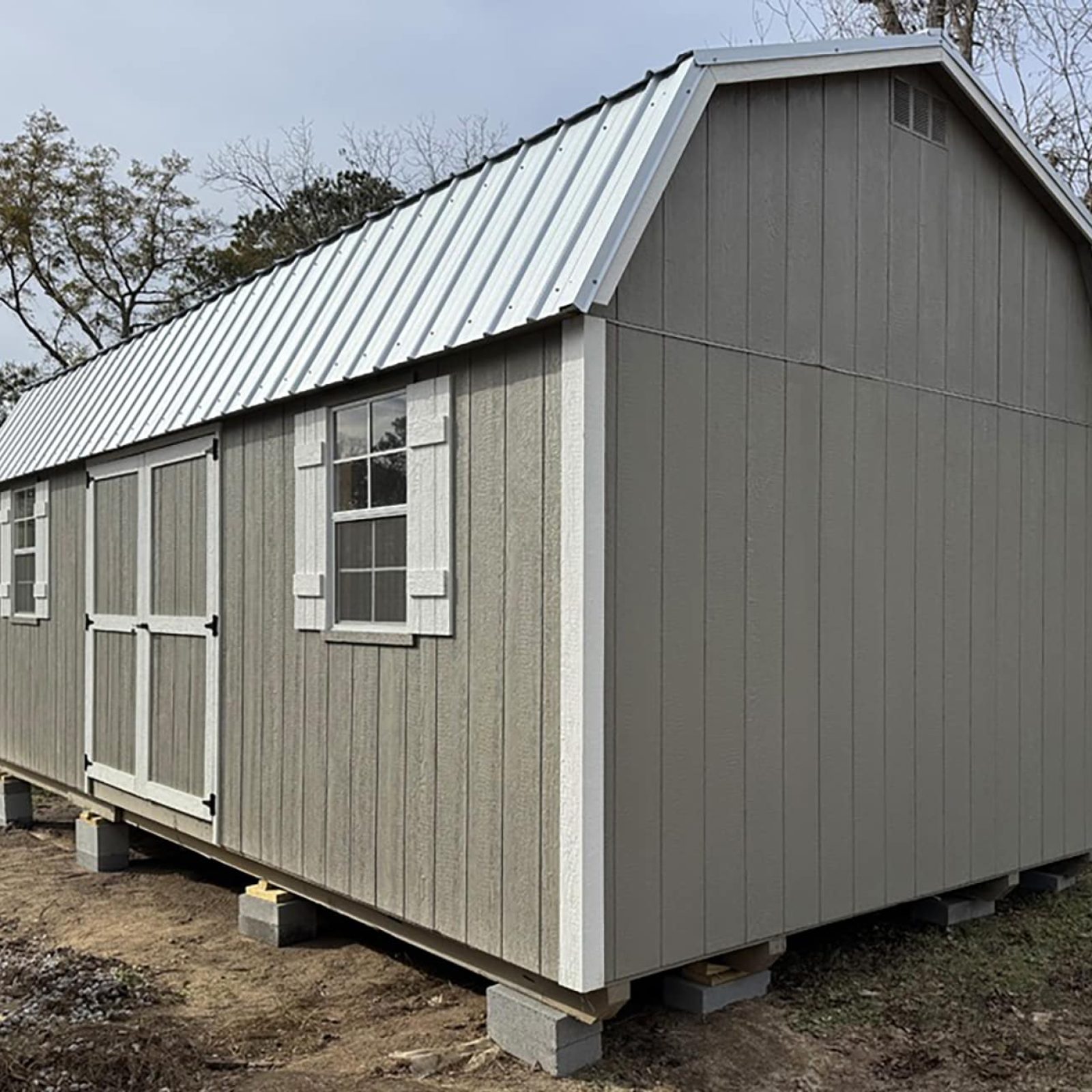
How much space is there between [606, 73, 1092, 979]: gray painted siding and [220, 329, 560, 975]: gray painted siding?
0.26 m

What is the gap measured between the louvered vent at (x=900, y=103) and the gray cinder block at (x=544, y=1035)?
375 centimetres

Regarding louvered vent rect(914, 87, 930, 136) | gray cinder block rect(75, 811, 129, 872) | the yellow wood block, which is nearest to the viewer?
louvered vent rect(914, 87, 930, 136)

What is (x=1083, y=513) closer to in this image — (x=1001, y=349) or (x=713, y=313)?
(x=1001, y=349)

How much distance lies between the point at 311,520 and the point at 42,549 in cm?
377

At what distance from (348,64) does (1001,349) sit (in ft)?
51.2

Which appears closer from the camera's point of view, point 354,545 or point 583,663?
point 583,663

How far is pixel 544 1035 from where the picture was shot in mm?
3977

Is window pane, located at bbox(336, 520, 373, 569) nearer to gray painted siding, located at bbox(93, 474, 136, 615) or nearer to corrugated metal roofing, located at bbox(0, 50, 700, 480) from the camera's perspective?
corrugated metal roofing, located at bbox(0, 50, 700, 480)

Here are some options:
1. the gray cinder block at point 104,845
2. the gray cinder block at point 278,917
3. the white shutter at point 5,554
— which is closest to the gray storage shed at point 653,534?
the gray cinder block at point 278,917

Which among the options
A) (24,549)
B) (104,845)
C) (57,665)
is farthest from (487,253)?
(24,549)

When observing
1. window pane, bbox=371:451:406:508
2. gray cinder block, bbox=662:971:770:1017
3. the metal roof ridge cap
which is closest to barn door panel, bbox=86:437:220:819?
window pane, bbox=371:451:406:508

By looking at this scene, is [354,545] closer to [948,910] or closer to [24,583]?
[948,910]

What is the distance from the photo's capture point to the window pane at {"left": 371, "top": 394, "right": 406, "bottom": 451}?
4.71 meters

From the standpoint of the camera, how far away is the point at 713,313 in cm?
436
